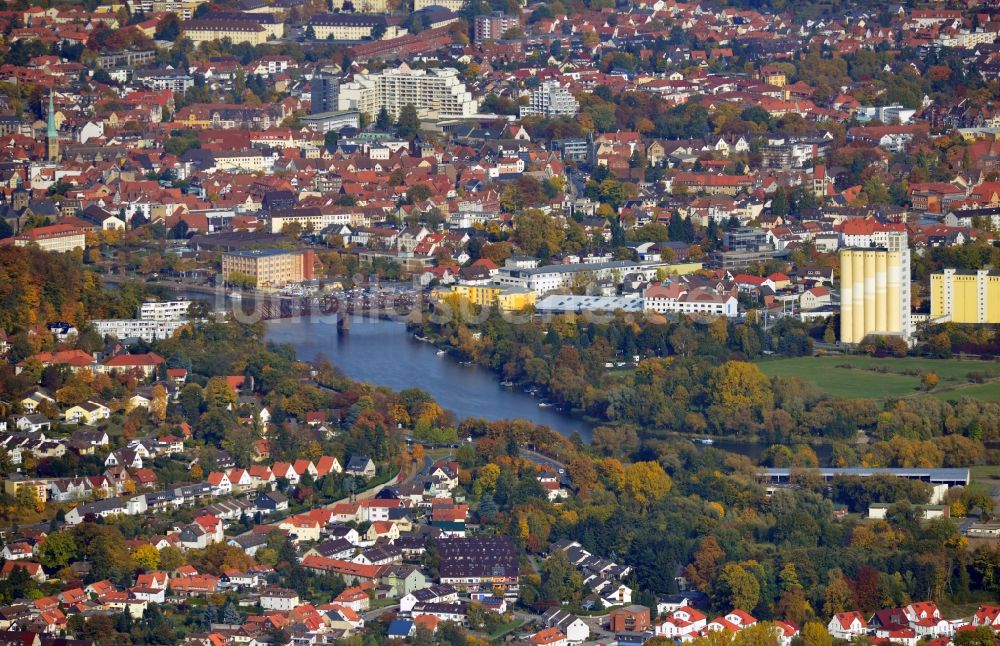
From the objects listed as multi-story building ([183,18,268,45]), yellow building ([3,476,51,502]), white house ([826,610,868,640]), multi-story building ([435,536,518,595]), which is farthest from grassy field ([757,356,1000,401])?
multi-story building ([183,18,268,45])

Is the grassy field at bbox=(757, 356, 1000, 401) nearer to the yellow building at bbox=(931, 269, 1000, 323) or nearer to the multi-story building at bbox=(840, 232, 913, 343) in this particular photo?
the multi-story building at bbox=(840, 232, 913, 343)

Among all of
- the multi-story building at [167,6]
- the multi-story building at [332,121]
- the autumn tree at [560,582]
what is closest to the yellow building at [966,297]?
the autumn tree at [560,582]

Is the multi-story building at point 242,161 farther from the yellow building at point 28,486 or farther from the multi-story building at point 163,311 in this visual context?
the yellow building at point 28,486

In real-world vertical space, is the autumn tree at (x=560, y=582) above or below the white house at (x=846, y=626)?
above

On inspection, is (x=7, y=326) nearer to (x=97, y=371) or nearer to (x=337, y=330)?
(x=97, y=371)

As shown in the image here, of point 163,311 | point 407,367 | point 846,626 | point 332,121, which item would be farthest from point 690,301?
point 332,121

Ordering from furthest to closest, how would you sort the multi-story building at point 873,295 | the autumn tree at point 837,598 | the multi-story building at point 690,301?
1. the multi-story building at point 690,301
2. the multi-story building at point 873,295
3. the autumn tree at point 837,598

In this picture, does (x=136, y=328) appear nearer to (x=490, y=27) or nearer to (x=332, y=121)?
(x=332, y=121)
